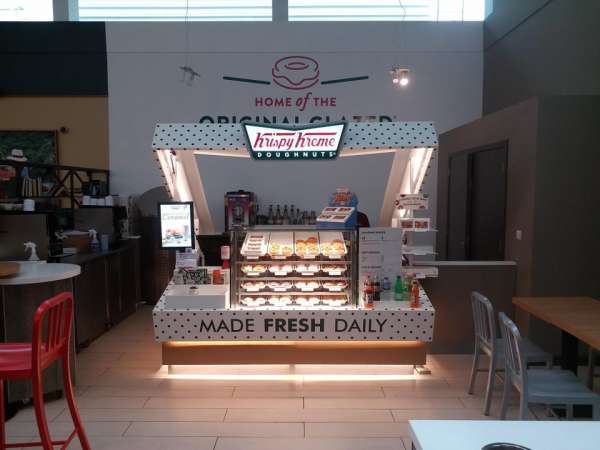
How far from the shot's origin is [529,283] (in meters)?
4.76

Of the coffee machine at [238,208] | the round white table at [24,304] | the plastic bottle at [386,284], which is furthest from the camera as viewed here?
the coffee machine at [238,208]

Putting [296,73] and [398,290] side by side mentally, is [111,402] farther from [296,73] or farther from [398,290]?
[296,73]

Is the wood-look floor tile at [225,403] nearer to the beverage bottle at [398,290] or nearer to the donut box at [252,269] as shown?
the donut box at [252,269]

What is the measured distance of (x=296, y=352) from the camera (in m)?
4.30

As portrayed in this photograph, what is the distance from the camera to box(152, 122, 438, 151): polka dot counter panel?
4.01m

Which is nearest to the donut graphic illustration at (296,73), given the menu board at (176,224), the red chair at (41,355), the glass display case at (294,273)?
the menu board at (176,224)

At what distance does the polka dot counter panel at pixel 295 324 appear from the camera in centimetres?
416

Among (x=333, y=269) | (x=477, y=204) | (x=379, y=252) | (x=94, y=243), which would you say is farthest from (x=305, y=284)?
(x=94, y=243)

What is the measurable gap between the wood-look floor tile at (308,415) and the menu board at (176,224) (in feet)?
5.41

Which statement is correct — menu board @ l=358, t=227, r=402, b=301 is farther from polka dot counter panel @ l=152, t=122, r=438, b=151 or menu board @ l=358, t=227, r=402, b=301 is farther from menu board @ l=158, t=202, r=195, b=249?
Result: menu board @ l=158, t=202, r=195, b=249

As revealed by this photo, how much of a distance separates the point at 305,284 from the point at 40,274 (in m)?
2.20

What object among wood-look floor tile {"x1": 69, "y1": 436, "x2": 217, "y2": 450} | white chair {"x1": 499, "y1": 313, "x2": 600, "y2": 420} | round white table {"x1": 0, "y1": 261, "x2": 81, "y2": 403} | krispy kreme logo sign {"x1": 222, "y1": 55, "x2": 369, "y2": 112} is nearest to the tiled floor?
wood-look floor tile {"x1": 69, "y1": 436, "x2": 217, "y2": 450}

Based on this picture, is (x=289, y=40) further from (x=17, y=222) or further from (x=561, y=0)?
(x=17, y=222)

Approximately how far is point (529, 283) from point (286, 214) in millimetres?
4295
